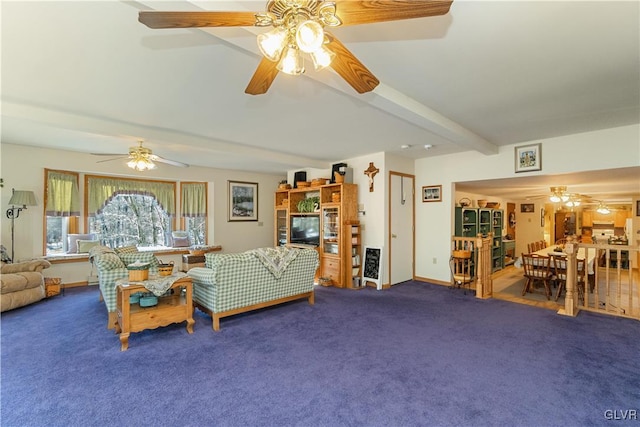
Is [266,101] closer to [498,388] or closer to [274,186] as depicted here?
[498,388]

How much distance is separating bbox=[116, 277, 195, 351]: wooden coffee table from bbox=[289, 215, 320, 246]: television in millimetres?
3008

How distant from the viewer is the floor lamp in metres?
4.55

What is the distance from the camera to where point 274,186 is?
8.16 meters

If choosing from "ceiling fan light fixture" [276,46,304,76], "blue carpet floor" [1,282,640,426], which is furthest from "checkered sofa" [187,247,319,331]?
"ceiling fan light fixture" [276,46,304,76]

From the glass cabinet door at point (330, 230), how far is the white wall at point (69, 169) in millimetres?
2705

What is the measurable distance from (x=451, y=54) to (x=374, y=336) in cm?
274

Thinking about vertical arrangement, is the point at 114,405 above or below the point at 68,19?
below

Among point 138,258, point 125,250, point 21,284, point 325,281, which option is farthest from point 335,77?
point 21,284

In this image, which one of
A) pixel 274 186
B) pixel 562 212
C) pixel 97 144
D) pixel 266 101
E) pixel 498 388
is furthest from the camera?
pixel 562 212

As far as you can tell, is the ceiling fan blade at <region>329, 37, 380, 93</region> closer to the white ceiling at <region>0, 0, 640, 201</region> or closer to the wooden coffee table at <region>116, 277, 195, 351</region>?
the white ceiling at <region>0, 0, 640, 201</region>

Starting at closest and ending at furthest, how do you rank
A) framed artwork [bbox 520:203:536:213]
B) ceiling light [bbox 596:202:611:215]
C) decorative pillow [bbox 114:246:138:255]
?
decorative pillow [bbox 114:246:138:255] → framed artwork [bbox 520:203:536:213] → ceiling light [bbox 596:202:611:215]

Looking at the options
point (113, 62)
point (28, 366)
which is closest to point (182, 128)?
point (113, 62)

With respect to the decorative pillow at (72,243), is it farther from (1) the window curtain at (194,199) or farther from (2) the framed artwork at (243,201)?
(2) the framed artwork at (243,201)

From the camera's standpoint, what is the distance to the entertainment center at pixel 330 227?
539 cm
